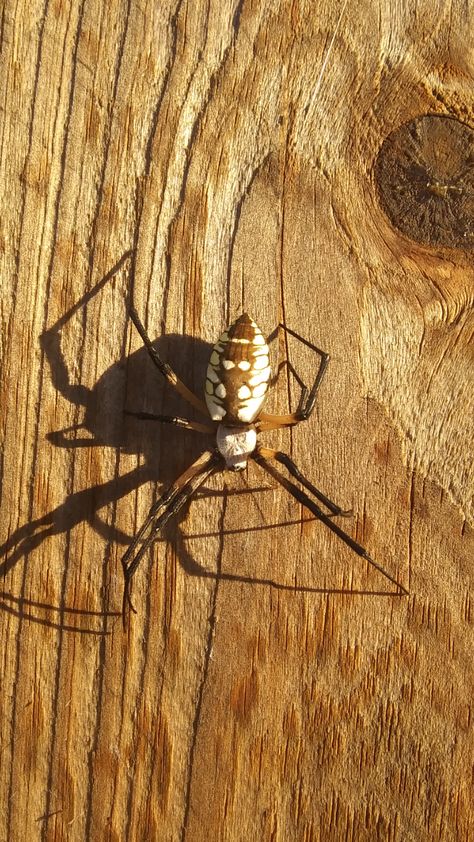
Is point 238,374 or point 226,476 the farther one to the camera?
point 226,476

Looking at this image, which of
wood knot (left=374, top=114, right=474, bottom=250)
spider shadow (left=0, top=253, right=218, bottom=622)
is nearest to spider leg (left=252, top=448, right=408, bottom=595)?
spider shadow (left=0, top=253, right=218, bottom=622)

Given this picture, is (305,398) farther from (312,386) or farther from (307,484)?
(307,484)

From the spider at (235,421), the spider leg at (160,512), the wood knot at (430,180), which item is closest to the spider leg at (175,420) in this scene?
the spider at (235,421)

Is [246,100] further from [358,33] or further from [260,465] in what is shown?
[260,465]

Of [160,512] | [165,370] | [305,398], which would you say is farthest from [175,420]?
[305,398]

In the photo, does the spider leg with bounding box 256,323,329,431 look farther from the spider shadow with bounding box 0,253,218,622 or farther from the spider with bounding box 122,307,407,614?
the spider shadow with bounding box 0,253,218,622
